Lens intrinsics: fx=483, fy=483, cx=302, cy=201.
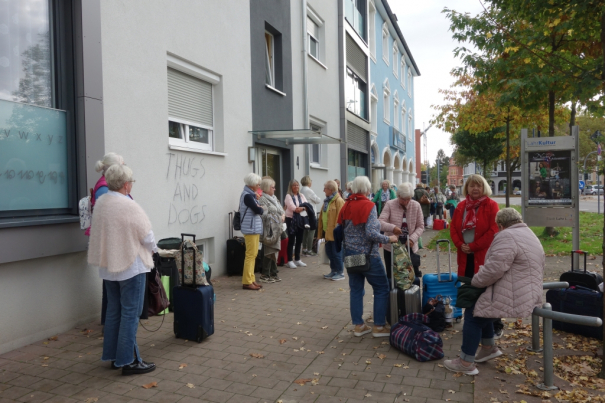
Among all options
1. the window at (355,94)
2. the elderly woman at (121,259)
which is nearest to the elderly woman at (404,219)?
the elderly woman at (121,259)

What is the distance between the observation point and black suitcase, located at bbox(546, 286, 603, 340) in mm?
5238

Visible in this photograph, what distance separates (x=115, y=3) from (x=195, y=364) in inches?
192

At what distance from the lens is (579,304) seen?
17.5ft

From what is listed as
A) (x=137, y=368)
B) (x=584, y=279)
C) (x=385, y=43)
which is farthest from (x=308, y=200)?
(x=385, y=43)

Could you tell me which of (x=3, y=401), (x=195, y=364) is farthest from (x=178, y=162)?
(x=3, y=401)

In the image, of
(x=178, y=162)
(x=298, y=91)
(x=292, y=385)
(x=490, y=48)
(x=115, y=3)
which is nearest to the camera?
(x=292, y=385)

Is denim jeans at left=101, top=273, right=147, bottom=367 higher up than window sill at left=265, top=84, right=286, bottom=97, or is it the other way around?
window sill at left=265, top=84, right=286, bottom=97

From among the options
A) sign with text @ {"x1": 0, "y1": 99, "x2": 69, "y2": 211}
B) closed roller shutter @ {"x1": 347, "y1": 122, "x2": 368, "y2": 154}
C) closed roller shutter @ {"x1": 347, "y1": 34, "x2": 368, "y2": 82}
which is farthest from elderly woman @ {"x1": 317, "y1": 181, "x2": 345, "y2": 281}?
closed roller shutter @ {"x1": 347, "y1": 34, "x2": 368, "y2": 82}

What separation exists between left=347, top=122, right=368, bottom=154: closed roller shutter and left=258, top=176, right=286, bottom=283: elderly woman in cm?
1059

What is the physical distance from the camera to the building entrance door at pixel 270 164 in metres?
11.5

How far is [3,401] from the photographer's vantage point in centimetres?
385

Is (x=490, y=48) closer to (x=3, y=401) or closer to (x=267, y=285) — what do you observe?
(x=267, y=285)

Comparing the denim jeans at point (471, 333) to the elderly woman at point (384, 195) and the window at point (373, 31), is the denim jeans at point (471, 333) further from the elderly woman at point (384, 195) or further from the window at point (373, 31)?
the window at point (373, 31)

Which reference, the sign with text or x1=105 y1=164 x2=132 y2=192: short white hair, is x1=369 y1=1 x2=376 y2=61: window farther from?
x1=105 y1=164 x2=132 y2=192: short white hair
